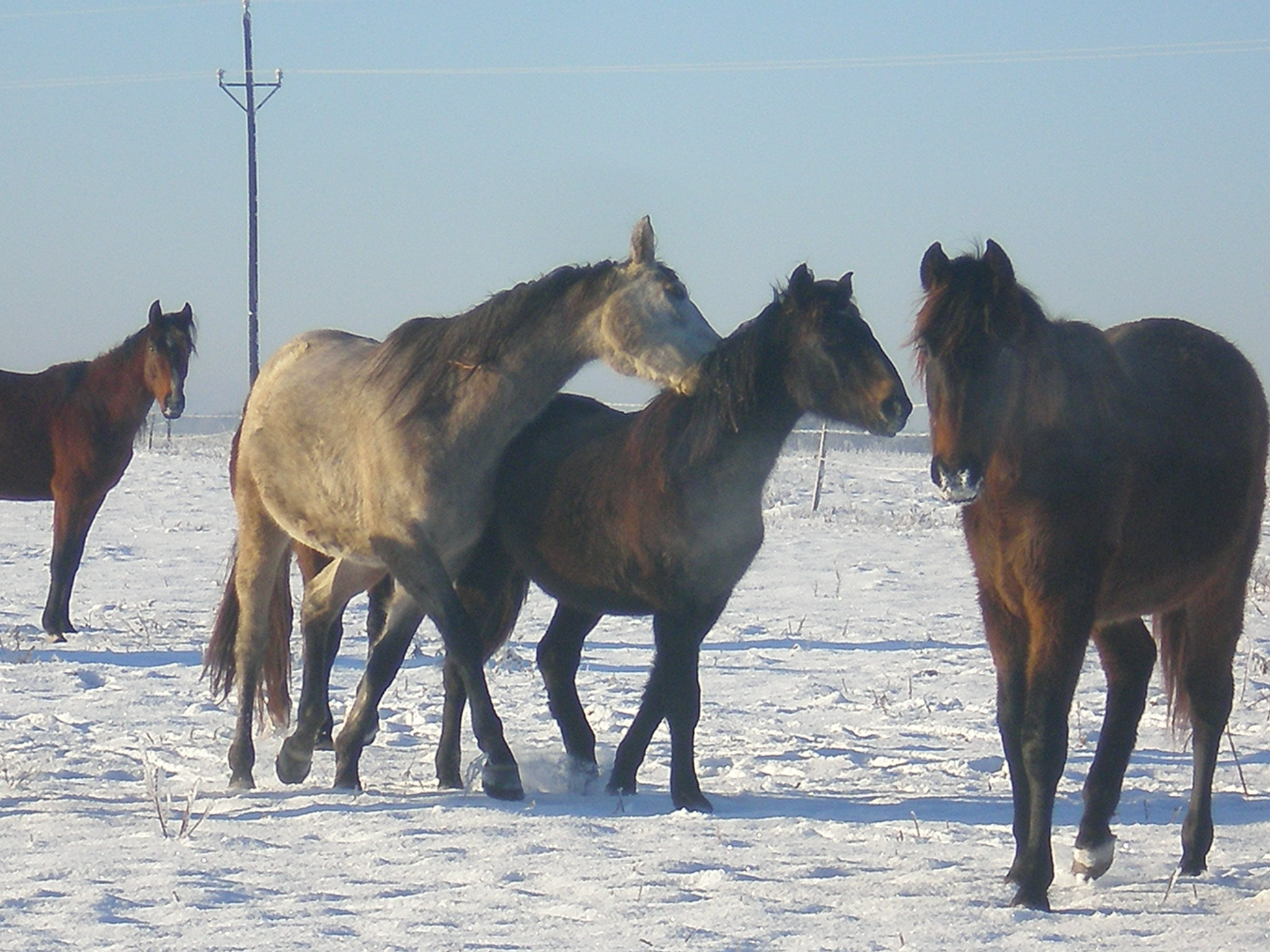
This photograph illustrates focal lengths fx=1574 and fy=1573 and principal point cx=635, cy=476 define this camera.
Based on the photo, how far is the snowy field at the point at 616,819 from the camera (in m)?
4.03

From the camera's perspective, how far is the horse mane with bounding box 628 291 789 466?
5.77m

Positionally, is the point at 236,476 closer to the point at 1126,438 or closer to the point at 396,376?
the point at 396,376

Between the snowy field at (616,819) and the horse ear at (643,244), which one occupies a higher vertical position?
the horse ear at (643,244)

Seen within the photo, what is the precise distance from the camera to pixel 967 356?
4191 mm

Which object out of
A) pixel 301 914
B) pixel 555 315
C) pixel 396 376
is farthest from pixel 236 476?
pixel 301 914

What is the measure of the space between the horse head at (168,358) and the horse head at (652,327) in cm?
700

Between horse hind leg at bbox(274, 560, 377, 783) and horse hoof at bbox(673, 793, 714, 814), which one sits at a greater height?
horse hind leg at bbox(274, 560, 377, 783)

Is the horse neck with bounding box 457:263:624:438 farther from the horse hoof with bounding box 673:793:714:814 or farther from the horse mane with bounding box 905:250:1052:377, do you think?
the horse mane with bounding box 905:250:1052:377

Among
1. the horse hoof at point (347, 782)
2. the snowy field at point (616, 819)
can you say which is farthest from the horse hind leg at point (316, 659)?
the horse hoof at point (347, 782)

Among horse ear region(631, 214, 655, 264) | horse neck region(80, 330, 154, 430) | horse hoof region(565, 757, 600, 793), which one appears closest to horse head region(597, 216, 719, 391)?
horse ear region(631, 214, 655, 264)

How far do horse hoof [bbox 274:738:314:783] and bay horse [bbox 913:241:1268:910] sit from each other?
10.1 feet

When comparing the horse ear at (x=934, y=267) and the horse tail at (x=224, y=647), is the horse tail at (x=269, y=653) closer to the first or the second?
the horse tail at (x=224, y=647)

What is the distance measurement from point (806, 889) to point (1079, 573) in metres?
1.17

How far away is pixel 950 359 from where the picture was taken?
419 centimetres
